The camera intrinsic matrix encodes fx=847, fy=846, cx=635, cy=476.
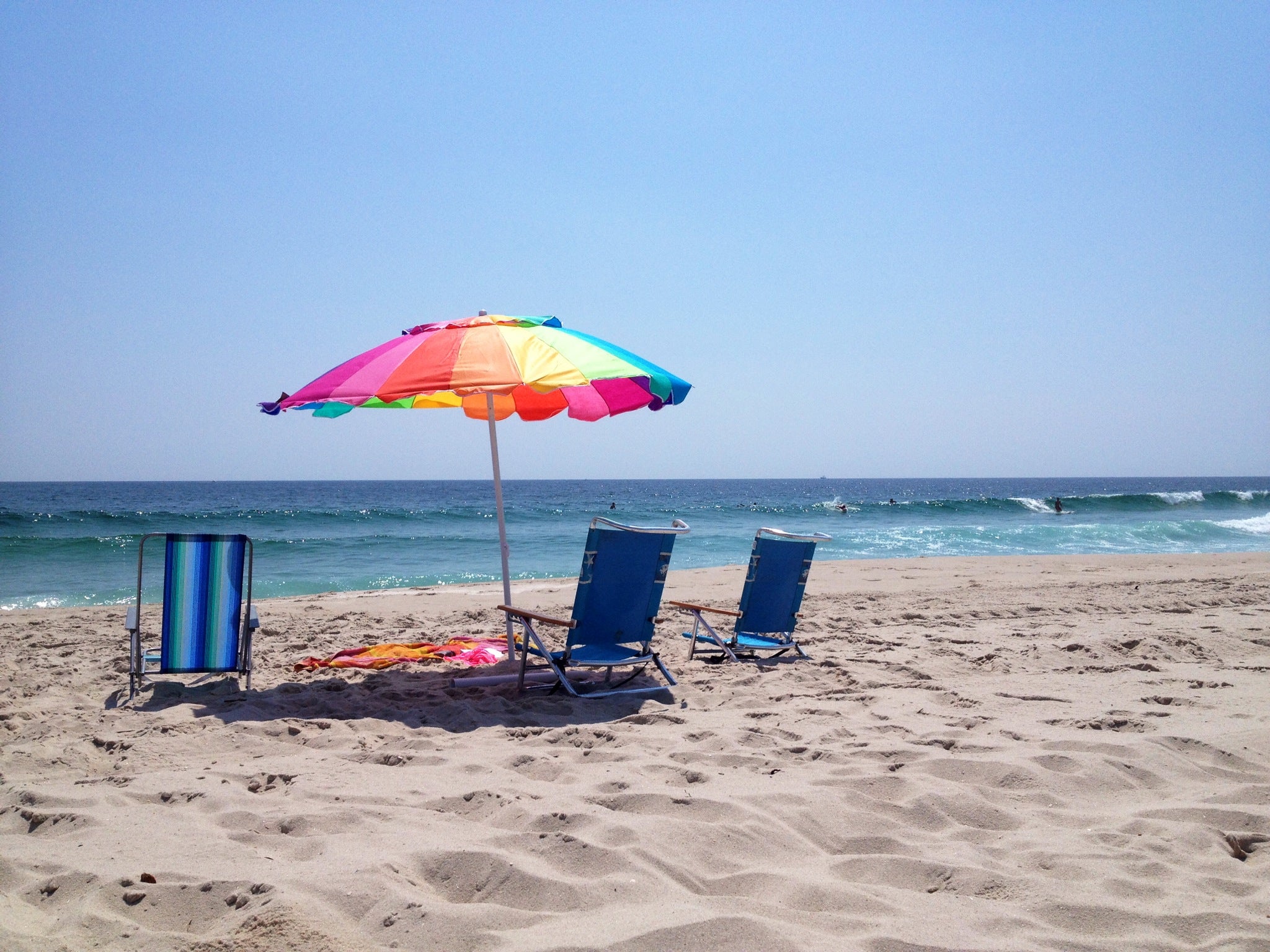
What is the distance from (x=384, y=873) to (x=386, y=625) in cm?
554

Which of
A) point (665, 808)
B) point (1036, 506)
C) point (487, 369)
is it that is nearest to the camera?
point (665, 808)

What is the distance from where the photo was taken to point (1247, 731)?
11.7 ft

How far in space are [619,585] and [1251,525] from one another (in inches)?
1109

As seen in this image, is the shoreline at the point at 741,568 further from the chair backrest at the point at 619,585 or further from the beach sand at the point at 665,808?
the chair backrest at the point at 619,585

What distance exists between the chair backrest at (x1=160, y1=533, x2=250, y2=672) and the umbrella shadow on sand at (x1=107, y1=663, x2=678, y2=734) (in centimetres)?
21

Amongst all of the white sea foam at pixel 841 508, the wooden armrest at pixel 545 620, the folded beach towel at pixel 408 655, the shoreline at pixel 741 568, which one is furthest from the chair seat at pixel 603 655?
the white sea foam at pixel 841 508

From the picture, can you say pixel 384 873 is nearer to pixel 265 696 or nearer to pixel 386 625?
pixel 265 696

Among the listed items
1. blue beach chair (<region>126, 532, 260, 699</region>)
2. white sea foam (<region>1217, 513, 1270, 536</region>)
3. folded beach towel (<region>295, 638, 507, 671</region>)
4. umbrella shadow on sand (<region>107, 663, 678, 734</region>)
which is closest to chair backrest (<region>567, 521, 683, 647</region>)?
umbrella shadow on sand (<region>107, 663, 678, 734</region>)

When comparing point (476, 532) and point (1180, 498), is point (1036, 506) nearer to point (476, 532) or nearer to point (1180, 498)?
point (1180, 498)

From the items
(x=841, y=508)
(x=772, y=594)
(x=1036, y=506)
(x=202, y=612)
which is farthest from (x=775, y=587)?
(x=1036, y=506)

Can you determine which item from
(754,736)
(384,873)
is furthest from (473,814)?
(754,736)

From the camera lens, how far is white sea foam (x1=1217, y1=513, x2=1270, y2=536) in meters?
23.6

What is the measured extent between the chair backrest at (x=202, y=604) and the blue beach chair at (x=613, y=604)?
1551 mm

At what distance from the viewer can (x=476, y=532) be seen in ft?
83.5
